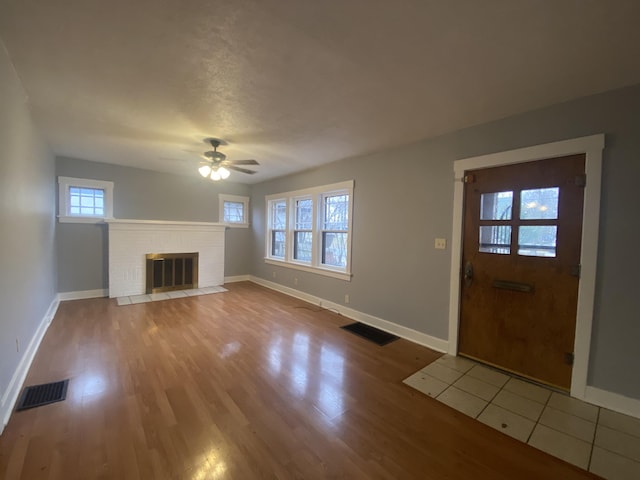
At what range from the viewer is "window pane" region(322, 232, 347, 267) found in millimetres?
4518

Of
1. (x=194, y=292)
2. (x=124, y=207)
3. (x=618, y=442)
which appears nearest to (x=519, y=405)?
(x=618, y=442)

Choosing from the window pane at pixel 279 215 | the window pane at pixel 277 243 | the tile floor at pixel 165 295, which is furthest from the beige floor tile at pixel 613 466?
the tile floor at pixel 165 295

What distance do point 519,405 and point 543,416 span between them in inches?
6.1

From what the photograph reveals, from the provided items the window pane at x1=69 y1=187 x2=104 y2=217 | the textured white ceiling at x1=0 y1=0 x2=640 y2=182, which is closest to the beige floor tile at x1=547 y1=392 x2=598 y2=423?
the textured white ceiling at x1=0 y1=0 x2=640 y2=182

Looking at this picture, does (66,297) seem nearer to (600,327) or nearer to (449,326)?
(449,326)

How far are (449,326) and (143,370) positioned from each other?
3.14 meters

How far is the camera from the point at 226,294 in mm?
5352

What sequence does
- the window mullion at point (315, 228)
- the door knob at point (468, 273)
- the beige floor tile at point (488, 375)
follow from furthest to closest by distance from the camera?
the window mullion at point (315, 228), the door knob at point (468, 273), the beige floor tile at point (488, 375)

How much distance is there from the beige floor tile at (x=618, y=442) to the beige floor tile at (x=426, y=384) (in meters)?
0.97

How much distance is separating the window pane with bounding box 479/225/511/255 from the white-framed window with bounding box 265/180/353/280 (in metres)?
1.85

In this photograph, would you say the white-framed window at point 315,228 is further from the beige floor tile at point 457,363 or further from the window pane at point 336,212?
the beige floor tile at point 457,363

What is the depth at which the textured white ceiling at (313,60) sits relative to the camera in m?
1.42

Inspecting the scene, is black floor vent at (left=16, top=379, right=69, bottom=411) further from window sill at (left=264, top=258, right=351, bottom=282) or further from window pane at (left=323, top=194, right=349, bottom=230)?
window pane at (left=323, top=194, right=349, bottom=230)

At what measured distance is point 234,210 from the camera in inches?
259
